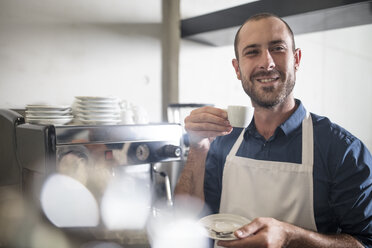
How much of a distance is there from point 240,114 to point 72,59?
1.35 m

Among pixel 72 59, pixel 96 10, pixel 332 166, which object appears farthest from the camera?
pixel 96 10

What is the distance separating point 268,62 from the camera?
4.53 feet

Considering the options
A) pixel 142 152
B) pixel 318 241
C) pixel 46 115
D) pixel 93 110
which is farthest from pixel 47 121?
pixel 318 241

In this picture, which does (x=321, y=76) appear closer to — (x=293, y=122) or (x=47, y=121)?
(x=293, y=122)

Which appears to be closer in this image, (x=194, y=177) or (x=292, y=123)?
(x=292, y=123)

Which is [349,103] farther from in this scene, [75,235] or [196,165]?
[75,235]

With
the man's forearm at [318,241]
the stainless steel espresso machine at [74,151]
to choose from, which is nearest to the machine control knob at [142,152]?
the stainless steel espresso machine at [74,151]

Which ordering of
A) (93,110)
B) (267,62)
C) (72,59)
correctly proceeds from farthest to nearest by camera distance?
Result: 1. (72,59)
2. (93,110)
3. (267,62)

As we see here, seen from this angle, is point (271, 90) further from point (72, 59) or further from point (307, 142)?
point (72, 59)

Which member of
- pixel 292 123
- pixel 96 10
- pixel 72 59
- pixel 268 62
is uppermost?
Result: pixel 96 10

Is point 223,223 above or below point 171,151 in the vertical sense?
below

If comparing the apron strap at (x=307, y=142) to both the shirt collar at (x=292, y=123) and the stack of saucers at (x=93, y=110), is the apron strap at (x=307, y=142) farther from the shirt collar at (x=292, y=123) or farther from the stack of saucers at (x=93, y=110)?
the stack of saucers at (x=93, y=110)

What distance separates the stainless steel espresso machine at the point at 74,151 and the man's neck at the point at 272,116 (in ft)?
1.50

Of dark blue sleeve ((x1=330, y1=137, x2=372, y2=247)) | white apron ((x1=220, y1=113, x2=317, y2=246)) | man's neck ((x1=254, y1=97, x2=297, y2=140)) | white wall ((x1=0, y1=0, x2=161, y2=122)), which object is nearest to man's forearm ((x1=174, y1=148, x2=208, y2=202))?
white apron ((x1=220, y1=113, x2=317, y2=246))
